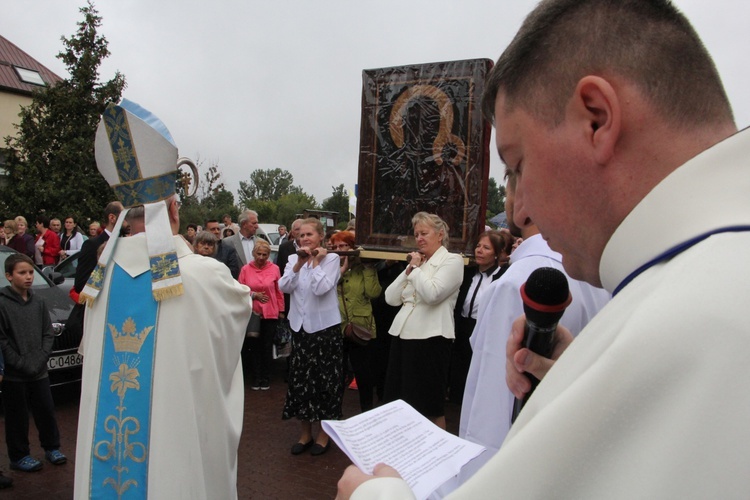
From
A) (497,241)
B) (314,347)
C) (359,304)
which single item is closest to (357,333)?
(359,304)

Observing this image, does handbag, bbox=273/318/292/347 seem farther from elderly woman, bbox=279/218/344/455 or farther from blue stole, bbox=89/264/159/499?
blue stole, bbox=89/264/159/499

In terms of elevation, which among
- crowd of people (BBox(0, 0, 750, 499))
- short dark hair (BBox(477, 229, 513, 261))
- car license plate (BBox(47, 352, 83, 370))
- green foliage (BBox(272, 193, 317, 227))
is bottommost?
green foliage (BBox(272, 193, 317, 227))

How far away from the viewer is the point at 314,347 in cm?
547

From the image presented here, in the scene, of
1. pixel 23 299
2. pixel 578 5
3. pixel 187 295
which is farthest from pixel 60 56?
pixel 578 5

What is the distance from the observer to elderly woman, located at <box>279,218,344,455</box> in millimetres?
5445

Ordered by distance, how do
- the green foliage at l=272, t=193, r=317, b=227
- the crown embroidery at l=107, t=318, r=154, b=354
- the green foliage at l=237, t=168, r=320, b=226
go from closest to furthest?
the crown embroidery at l=107, t=318, r=154, b=354, the green foliage at l=272, t=193, r=317, b=227, the green foliage at l=237, t=168, r=320, b=226

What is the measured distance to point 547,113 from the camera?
0.87 metres

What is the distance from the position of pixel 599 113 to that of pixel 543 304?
59 centimetres

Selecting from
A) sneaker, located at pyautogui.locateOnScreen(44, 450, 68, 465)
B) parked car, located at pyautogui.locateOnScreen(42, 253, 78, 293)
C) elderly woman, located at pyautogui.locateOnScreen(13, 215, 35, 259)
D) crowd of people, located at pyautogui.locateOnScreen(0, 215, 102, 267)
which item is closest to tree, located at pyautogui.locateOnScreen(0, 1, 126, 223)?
crowd of people, located at pyautogui.locateOnScreen(0, 215, 102, 267)

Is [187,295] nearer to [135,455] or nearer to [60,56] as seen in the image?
[135,455]

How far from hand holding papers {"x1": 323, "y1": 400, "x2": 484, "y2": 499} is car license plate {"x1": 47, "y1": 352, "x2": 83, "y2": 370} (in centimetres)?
569

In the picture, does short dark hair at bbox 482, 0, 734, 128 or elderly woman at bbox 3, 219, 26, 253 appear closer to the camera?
short dark hair at bbox 482, 0, 734, 128

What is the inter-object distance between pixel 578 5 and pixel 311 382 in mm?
4916

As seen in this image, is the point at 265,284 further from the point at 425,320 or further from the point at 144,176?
the point at 144,176
